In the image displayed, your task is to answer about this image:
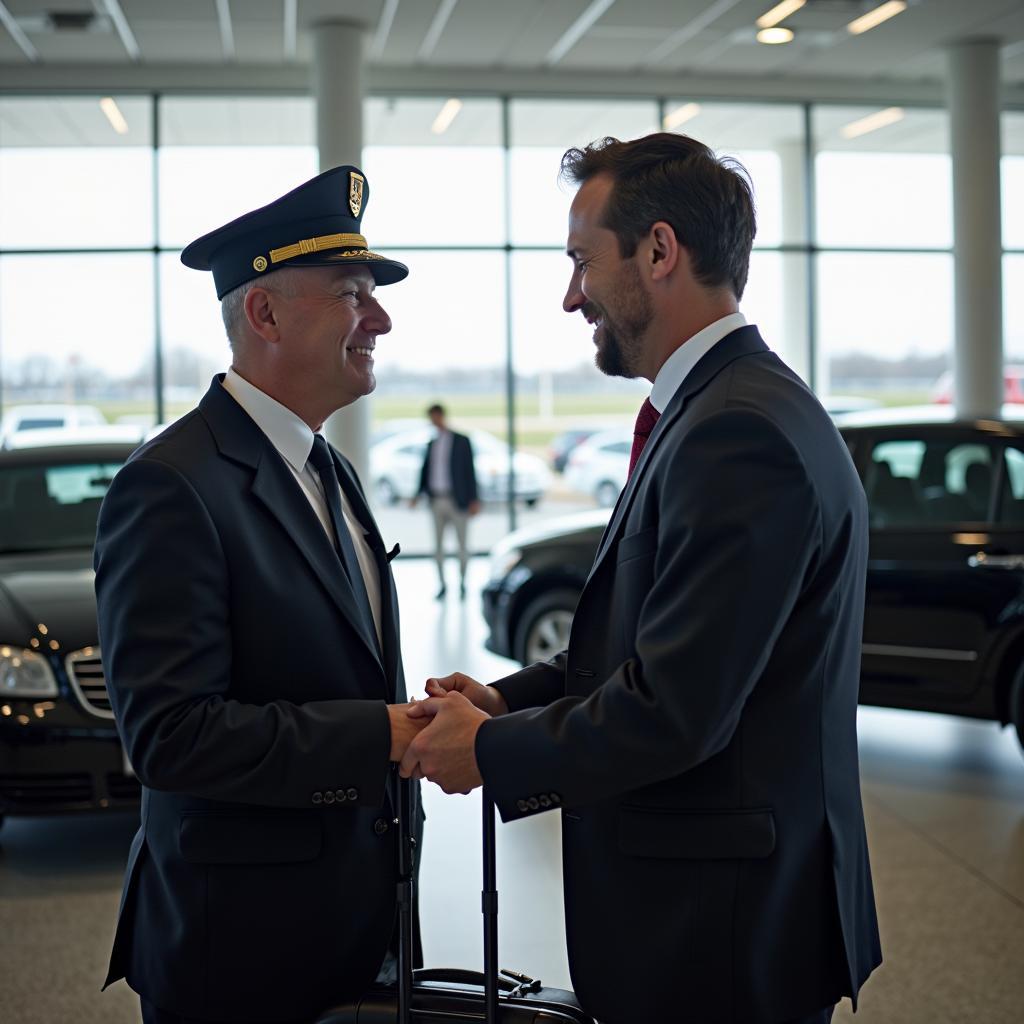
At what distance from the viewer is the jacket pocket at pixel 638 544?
5.08ft

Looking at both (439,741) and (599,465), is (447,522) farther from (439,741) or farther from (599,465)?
(439,741)

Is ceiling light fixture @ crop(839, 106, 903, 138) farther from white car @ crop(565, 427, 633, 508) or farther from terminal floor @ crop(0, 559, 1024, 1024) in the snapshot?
terminal floor @ crop(0, 559, 1024, 1024)

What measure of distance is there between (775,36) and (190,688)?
1059cm

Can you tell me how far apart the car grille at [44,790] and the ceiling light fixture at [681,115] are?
1017cm

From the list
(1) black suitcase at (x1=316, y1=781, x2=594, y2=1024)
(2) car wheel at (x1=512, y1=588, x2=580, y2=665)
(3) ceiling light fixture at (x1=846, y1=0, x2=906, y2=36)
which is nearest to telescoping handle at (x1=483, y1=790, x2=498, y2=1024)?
(1) black suitcase at (x1=316, y1=781, x2=594, y2=1024)

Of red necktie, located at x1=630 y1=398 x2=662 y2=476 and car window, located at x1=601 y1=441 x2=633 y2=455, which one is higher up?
car window, located at x1=601 y1=441 x2=633 y2=455

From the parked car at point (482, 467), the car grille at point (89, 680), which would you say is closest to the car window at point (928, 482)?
the car grille at point (89, 680)

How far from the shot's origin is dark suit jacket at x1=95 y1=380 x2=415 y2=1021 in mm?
1521

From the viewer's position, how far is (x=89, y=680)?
407 centimetres

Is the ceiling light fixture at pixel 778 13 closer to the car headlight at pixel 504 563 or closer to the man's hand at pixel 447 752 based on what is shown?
the car headlight at pixel 504 563

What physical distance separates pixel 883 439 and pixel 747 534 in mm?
4323

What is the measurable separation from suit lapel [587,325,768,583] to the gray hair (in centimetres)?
60

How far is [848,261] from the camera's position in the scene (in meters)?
12.9

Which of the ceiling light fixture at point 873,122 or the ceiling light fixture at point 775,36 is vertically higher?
the ceiling light fixture at point 775,36
